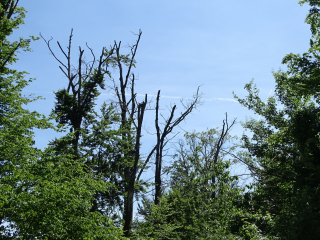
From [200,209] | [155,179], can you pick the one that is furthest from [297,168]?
[155,179]

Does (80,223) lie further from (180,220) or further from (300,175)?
(180,220)

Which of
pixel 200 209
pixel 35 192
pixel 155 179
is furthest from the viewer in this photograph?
pixel 155 179

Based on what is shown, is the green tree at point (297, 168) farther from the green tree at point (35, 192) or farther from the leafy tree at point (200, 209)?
the green tree at point (35, 192)

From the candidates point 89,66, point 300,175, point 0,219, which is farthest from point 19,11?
point 300,175

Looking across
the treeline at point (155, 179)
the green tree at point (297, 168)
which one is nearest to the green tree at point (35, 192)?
the treeline at point (155, 179)

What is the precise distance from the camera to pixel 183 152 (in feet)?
86.0

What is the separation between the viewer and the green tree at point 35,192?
7.80m

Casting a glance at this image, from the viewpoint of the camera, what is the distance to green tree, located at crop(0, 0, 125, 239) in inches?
307

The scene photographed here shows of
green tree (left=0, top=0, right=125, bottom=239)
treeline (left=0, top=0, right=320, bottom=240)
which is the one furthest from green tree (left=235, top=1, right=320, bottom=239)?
green tree (left=0, top=0, right=125, bottom=239)

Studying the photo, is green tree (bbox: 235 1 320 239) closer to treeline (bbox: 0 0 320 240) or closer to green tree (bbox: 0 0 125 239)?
treeline (bbox: 0 0 320 240)

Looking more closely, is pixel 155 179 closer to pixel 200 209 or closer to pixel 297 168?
pixel 200 209

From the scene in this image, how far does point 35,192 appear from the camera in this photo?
8.34 meters

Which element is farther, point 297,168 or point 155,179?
point 155,179

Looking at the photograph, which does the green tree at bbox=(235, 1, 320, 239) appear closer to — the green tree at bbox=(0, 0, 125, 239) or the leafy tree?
the leafy tree
